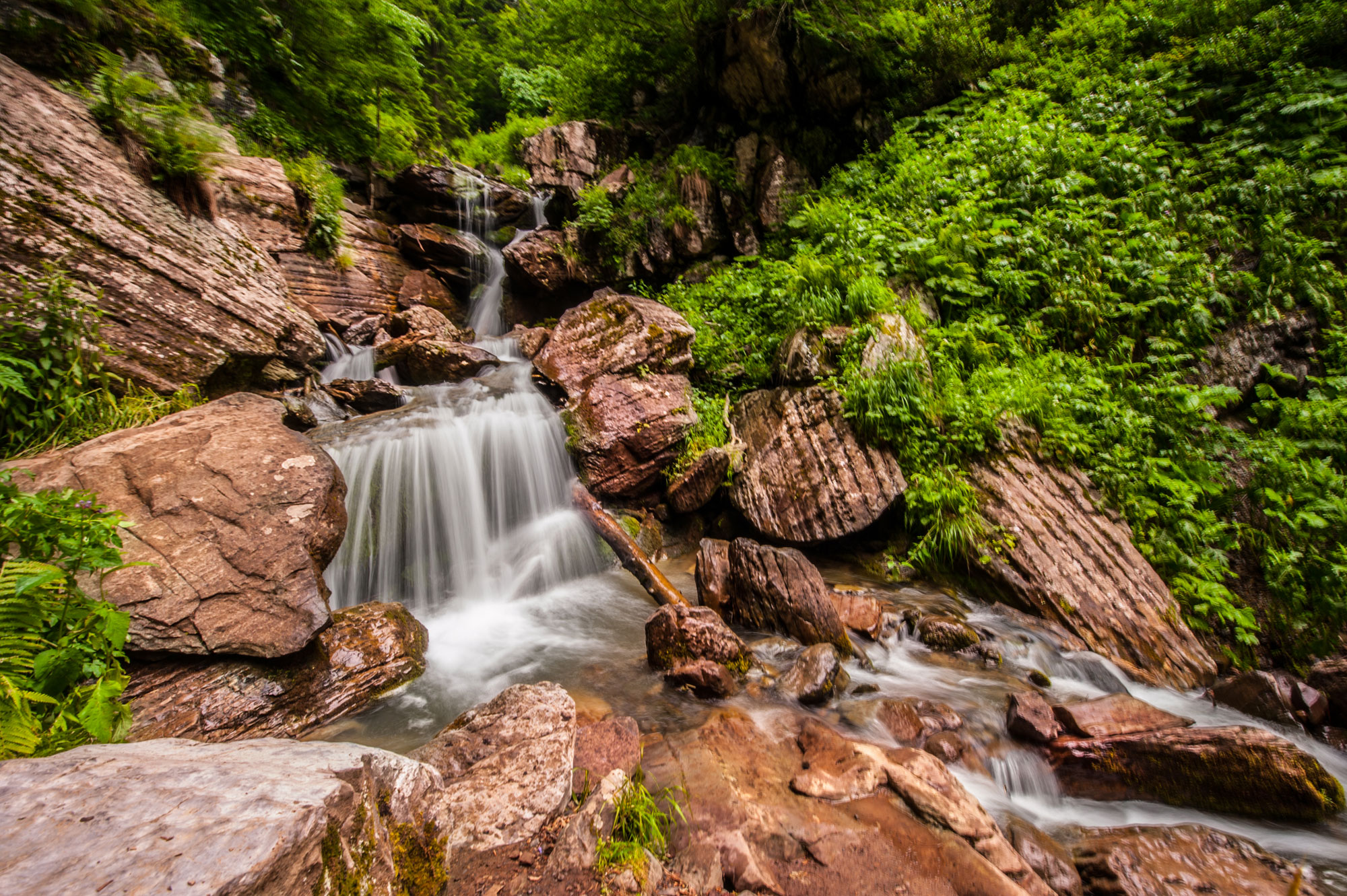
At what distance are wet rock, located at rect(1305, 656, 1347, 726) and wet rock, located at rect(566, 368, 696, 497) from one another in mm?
5753

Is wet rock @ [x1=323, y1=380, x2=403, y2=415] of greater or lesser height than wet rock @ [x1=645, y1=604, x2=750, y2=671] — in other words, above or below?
above

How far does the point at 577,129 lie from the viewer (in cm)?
1305

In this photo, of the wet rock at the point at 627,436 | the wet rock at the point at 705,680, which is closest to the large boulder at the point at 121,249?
the wet rock at the point at 627,436

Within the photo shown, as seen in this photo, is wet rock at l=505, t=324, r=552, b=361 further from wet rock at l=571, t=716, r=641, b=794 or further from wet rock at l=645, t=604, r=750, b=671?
wet rock at l=571, t=716, r=641, b=794

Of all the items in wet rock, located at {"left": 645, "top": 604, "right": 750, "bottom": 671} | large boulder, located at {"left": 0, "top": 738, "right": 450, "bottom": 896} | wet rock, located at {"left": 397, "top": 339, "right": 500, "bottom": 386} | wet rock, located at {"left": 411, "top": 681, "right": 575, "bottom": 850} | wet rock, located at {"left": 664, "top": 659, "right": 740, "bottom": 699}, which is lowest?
wet rock, located at {"left": 664, "top": 659, "right": 740, "bottom": 699}

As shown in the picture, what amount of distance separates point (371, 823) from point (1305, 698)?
5740 millimetres

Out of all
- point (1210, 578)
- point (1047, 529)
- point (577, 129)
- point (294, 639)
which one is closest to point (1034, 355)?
point (1047, 529)

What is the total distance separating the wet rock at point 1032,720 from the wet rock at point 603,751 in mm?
2547

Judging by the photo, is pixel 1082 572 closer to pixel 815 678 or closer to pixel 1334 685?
pixel 1334 685

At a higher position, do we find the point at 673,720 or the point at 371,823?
the point at 371,823

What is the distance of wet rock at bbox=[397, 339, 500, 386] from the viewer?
820 centimetres

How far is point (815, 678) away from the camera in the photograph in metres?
3.54

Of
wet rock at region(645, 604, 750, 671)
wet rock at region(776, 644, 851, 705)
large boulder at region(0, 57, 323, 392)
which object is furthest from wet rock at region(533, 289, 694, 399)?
wet rock at region(776, 644, 851, 705)

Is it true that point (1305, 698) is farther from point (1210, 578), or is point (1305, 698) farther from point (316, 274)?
point (316, 274)
